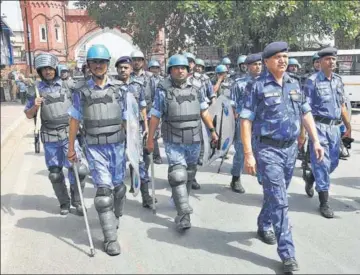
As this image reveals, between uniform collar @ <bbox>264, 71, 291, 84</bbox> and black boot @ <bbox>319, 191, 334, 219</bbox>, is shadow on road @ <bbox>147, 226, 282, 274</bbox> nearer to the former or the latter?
black boot @ <bbox>319, 191, 334, 219</bbox>

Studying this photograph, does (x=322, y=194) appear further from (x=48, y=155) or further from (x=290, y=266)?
(x=48, y=155)

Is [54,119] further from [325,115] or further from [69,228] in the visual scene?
[325,115]

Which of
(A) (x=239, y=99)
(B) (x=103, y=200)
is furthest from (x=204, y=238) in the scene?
(A) (x=239, y=99)

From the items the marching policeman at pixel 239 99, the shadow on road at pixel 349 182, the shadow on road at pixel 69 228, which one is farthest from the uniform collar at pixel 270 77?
the shadow on road at pixel 349 182

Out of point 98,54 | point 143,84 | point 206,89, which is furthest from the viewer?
point 206,89

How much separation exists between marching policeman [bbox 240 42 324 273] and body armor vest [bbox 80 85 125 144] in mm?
1215

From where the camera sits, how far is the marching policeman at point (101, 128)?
3773mm

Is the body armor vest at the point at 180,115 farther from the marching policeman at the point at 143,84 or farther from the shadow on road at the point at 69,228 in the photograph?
the shadow on road at the point at 69,228

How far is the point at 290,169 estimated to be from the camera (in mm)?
3568

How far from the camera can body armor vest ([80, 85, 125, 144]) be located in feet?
→ 12.5

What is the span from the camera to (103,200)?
3.77m

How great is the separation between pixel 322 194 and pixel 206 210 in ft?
4.36

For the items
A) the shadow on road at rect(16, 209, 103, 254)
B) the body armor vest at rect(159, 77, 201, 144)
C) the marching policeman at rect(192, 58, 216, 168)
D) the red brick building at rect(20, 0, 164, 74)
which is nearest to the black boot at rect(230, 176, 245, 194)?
the marching policeman at rect(192, 58, 216, 168)

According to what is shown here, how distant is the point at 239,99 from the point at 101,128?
2267mm
